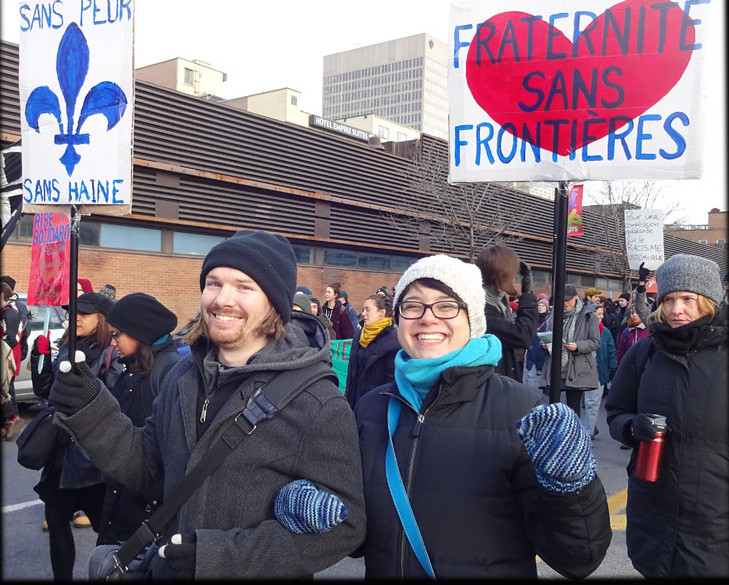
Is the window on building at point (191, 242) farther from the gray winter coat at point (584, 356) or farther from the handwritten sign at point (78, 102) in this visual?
the handwritten sign at point (78, 102)

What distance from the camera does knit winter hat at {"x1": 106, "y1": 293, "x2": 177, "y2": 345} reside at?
10.8ft

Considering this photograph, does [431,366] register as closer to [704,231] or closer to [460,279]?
[460,279]

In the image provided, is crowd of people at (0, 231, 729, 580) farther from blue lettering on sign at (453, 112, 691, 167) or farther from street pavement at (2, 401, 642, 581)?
street pavement at (2, 401, 642, 581)

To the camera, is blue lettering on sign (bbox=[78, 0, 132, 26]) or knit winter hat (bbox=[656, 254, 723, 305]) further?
knit winter hat (bbox=[656, 254, 723, 305])

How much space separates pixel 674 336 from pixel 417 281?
1.38m

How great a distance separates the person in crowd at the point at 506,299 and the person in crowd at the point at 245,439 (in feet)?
7.55

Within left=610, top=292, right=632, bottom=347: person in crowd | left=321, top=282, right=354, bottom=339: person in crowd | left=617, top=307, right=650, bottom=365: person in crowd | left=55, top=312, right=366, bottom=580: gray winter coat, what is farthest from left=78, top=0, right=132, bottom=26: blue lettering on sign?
left=610, top=292, right=632, bottom=347: person in crowd

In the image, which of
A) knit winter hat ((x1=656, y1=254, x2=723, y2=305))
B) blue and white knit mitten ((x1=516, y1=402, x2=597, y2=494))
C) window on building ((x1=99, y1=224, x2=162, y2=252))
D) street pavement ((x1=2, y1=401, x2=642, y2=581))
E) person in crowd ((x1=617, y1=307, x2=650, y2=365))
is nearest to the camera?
blue and white knit mitten ((x1=516, y1=402, x2=597, y2=494))

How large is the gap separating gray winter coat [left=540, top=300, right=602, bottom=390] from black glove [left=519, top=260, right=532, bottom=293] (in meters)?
3.01

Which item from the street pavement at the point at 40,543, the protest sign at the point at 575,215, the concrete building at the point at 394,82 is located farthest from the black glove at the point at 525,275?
the concrete building at the point at 394,82

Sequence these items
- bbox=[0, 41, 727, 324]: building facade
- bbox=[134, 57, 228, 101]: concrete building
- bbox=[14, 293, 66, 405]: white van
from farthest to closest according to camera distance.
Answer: bbox=[134, 57, 228, 101]: concrete building → bbox=[0, 41, 727, 324]: building facade → bbox=[14, 293, 66, 405]: white van

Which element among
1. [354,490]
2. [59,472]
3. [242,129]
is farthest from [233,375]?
[242,129]

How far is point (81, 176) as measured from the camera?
2732 millimetres

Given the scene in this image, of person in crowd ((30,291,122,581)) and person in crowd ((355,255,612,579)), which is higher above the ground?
person in crowd ((355,255,612,579))
